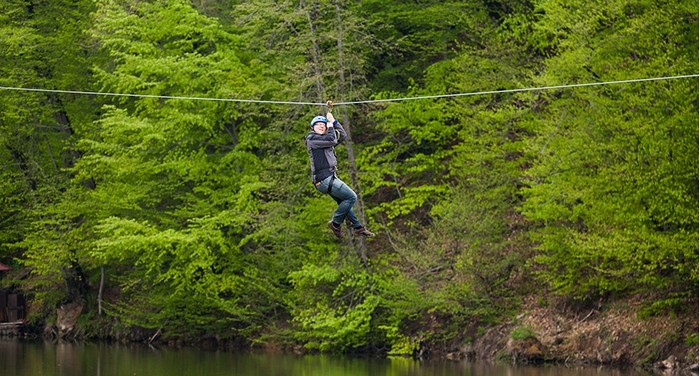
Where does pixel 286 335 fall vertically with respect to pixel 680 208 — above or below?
below

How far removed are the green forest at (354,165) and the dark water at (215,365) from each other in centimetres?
128

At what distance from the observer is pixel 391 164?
38469mm

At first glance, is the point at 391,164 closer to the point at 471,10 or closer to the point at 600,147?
the point at 471,10

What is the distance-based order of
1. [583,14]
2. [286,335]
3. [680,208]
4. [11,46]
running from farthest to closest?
[11,46]
[286,335]
[583,14]
[680,208]

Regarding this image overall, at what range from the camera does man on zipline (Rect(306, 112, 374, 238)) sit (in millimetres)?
20234

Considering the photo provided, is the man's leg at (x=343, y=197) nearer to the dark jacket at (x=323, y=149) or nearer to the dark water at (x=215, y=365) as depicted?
the dark jacket at (x=323, y=149)

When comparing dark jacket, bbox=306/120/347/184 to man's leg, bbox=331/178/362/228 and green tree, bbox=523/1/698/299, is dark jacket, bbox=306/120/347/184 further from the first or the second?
green tree, bbox=523/1/698/299

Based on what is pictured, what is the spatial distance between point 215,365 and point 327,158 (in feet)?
49.9

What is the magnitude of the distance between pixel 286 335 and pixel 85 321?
32.7 ft

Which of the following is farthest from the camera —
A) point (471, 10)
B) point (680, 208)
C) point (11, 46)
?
point (11, 46)

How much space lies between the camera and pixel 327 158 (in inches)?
812

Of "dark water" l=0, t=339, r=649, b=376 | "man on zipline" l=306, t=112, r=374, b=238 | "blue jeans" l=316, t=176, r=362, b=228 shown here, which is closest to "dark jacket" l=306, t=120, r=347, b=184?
"man on zipline" l=306, t=112, r=374, b=238

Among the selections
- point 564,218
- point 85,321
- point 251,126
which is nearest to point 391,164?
point 251,126

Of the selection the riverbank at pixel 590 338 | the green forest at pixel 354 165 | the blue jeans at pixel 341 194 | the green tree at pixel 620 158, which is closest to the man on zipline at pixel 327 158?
the blue jeans at pixel 341 194
